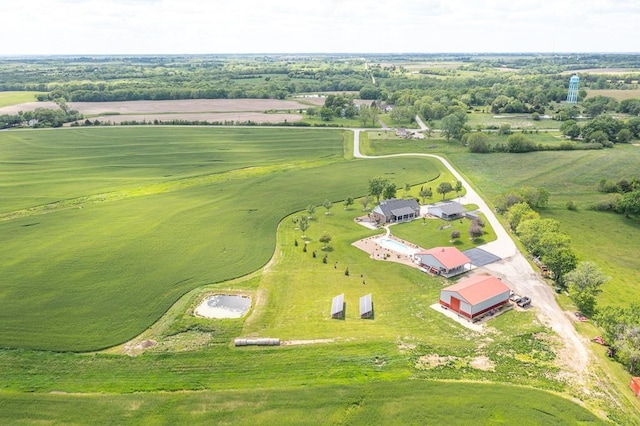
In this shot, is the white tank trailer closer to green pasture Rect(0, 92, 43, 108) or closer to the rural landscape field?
the rural landscape field

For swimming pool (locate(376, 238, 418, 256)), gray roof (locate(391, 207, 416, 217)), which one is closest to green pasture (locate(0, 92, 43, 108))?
gray roof (locate(391, 207, 416, 217))

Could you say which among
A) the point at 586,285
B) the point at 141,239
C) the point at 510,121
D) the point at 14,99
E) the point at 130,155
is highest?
the point at 14,99

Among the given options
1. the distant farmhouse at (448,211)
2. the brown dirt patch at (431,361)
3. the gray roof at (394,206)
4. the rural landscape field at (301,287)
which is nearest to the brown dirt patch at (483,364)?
the rural landscape field at (301,287)

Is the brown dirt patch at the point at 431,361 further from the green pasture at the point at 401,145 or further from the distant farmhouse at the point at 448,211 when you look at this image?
the green pasture at the point at 401,145

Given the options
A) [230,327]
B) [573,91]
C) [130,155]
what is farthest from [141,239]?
[573,91]

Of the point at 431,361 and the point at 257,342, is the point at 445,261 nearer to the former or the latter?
the point at 431,361

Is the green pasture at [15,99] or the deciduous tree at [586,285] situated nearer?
the deciduous tree at [586,285]

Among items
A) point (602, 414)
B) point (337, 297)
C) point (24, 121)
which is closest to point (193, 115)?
point (24, 121)

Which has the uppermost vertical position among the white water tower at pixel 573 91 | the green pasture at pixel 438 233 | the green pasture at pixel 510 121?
the white water tower at pixel 573 91
